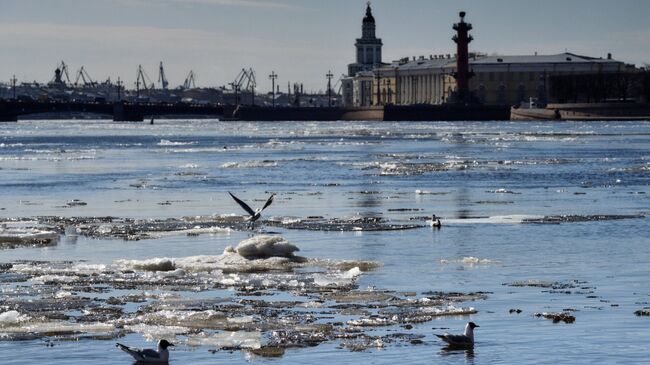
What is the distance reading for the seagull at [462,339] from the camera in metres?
15.0

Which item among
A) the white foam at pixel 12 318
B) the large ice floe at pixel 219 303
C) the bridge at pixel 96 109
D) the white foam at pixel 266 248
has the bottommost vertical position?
the bridge at pixel 96 109

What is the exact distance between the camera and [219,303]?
1769cm

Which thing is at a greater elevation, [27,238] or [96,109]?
[27,238]

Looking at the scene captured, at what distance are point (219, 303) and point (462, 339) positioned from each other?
366cm

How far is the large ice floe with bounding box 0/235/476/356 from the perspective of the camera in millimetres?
15703

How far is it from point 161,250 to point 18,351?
9.09 metres

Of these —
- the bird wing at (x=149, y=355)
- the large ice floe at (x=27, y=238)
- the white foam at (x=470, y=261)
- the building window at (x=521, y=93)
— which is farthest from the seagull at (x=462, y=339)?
the building window at (x=521, y=93)

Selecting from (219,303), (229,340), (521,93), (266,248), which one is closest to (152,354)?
(229,340)

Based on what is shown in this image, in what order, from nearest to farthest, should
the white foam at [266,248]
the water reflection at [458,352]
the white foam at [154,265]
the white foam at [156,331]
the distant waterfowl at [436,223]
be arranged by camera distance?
the water reflection at [458,352] → the white foam at [156,331] → the white foam at [154,265] → the white foam at [266,248] → the distant waterfowl at [436,223]

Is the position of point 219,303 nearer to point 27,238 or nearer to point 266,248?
point 266,248

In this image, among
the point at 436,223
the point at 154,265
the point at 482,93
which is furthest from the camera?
the point at 482,93

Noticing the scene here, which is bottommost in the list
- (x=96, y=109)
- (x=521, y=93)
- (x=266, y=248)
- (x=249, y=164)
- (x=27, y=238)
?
(x=96, y=109)

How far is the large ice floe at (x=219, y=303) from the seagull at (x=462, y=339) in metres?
0.46

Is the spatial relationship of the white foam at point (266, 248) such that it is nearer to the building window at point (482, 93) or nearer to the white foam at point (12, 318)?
the white foam at point (12, 318)
